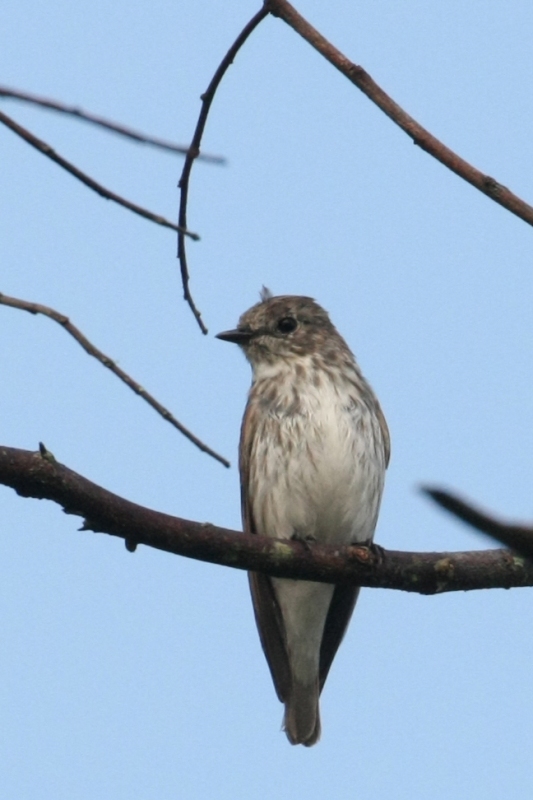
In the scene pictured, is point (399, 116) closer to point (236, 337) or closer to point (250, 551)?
point (250, 551)

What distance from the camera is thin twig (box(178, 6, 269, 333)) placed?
3.69m

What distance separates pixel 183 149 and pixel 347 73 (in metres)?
0.73

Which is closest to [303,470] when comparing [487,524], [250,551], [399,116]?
[250,551]

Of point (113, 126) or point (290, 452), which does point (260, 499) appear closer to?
point (290, 452)

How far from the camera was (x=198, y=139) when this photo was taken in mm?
3961

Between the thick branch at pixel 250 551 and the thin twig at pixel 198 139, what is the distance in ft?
2.68

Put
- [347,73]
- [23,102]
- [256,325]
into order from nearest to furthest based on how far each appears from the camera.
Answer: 1. [23,102]
2. [347,73]
3. [256,325]

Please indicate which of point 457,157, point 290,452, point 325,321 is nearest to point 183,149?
point 457,157

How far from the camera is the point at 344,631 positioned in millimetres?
8633

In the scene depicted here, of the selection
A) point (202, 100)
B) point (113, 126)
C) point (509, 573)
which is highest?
point (202, 100)

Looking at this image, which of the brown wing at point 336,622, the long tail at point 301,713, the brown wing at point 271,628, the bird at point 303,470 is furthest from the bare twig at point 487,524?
the long tail at point 301,713

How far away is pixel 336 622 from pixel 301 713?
76 cm

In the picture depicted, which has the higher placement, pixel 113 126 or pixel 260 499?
pixel 260 499

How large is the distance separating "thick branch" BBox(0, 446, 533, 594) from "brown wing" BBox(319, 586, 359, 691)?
316cm
